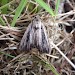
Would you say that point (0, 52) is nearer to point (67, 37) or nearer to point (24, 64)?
point (24, 64)

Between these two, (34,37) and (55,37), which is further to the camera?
(55,37)

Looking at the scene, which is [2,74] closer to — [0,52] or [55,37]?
[0,52]

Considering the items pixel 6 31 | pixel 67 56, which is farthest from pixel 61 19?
pixel 6 31

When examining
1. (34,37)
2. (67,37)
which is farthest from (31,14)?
(67,37)

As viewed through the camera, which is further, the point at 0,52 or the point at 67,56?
the point at 67,56

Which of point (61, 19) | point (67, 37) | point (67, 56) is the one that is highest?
point (61, 19)

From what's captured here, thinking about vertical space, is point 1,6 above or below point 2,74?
above
